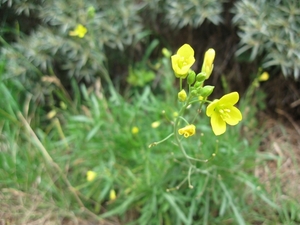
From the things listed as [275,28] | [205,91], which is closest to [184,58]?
[205,91]

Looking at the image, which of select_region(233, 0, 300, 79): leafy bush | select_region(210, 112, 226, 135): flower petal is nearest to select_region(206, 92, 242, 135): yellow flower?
select_region(210, 112, 226, 135): flower petal

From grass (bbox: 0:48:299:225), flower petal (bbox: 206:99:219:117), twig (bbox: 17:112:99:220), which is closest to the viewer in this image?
flower petal (bbox: 206:99:219:117)

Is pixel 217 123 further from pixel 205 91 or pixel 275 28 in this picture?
pixel 275 28

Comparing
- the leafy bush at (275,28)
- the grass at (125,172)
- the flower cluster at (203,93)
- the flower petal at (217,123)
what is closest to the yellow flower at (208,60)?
the flower cluster at (203,93)

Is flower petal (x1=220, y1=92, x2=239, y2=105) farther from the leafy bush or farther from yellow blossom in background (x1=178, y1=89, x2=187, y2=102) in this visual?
the leafy bush

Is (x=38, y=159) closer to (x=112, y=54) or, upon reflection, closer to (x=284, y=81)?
(x=112, y=54)

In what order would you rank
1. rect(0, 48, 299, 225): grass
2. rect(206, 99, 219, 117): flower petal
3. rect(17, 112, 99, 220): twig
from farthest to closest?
rect(17, 112, 99, 220): twig → rect(0, 48, 299, 225): grass → rect(206, 99, 219, 117): flower petal

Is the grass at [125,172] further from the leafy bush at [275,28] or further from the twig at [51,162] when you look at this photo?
the leafy bush at [275,28]
